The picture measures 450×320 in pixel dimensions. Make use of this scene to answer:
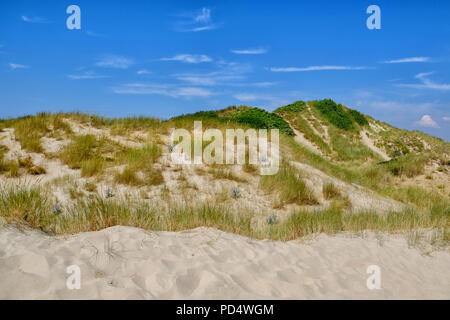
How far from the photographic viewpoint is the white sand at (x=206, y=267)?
11.2ft

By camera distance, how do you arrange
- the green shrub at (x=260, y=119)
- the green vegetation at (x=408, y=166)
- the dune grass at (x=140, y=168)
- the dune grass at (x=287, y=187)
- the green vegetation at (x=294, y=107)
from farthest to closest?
the green vegetation at (x=294, y=107)
the green shrub at (x=260, y=119)
the green vegetation at (x=408, y=166)
the dune grass at (x=140, y=168)
the dune grass at (x=287, y=187)

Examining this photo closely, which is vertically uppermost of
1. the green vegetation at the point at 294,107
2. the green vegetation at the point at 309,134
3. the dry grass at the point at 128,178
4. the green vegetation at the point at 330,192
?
the green vegetation at the point at 294,107

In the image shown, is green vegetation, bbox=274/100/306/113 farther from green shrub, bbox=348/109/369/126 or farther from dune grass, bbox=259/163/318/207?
dune grass, bbox=259/163/318/207

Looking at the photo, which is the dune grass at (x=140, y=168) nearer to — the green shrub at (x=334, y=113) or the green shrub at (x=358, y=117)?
the green shrub at (x=334, y=113)

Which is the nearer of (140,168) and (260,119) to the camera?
(140,168)

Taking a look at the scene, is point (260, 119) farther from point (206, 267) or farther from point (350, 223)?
point (206, 267)

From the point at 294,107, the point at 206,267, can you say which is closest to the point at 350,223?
the point at 206,267

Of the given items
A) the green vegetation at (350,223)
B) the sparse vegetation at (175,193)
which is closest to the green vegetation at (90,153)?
the sparse vegetation at (175,193)

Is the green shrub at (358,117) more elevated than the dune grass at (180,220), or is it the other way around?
the green shrub at (358,117)

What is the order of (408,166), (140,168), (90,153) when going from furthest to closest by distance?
(408,166) → (90,153) → (140,168)

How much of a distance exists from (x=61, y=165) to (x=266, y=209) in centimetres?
601

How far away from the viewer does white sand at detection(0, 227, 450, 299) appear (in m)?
3.41

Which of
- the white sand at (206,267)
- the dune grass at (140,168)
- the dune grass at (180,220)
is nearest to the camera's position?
the white sand at (206,267)

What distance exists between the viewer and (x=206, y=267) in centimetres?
390
